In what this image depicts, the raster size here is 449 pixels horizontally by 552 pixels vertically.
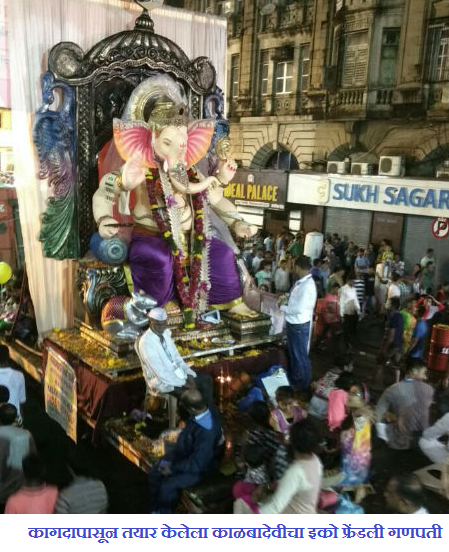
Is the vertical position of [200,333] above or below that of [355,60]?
below

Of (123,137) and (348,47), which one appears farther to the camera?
(348,47)

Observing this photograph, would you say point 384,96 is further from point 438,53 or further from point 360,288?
point 360,288

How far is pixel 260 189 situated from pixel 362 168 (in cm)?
351

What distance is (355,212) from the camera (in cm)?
1416

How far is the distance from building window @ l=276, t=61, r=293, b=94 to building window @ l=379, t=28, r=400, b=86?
3.50 metres

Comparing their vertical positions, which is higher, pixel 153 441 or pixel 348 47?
pixel 348 47

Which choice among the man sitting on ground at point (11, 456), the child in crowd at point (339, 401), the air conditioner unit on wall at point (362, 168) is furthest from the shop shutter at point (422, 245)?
the man sitting on ground at point (11, 456)

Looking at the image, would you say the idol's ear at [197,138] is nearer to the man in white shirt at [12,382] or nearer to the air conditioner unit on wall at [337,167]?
the man in white shirt at [12,382]

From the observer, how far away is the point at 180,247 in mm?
6145

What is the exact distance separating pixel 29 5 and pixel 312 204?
10236mm


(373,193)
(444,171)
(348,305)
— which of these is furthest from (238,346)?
(444,171)

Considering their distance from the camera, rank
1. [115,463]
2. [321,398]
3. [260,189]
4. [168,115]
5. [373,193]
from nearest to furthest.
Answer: [115,463] → [321,398] → [168,115] → [373,193] → [260,189]

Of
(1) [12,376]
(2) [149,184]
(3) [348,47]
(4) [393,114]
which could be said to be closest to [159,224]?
(2) [149,184]
